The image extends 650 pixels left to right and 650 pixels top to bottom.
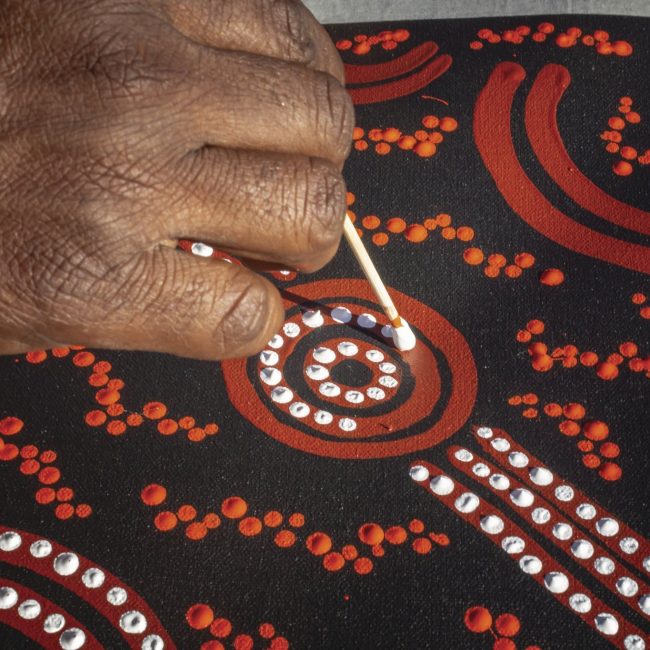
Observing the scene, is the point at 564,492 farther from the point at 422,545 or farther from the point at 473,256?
the point at 473,256


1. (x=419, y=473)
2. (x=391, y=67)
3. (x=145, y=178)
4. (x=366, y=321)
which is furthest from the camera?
(x=391, y=67)

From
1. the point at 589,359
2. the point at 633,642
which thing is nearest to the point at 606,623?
the point at 633,642

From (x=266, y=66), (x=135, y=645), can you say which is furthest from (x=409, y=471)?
(x=266, y=66)

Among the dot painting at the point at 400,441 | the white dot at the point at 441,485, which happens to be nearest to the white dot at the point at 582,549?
the dot painting at the point at 400,441

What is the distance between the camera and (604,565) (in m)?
0.78

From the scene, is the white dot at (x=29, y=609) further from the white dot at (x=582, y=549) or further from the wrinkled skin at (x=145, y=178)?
the white dot at (x=582, y=549)

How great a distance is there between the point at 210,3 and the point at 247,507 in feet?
1.28

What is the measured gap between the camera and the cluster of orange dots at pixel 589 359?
34.7 inches

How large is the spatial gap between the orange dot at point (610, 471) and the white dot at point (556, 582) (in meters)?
0.09

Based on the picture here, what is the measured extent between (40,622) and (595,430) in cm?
45

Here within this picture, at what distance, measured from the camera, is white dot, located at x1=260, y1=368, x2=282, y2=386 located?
0.91 m

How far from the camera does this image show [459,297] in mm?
943

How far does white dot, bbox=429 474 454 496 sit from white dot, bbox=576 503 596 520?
10 centimetres

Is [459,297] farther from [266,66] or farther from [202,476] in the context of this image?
[266,66]
